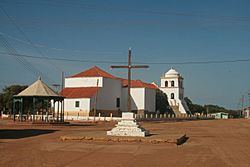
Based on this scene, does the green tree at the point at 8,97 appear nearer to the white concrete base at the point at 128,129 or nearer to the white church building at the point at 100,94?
the white church building at the point at 100,94

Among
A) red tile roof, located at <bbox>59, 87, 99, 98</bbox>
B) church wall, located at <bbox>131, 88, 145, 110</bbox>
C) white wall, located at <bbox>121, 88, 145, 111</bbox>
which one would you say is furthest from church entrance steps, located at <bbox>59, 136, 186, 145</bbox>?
church wall, located at <bbox>131, 88, 145, 110</bbox>

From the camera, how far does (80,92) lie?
213 feet

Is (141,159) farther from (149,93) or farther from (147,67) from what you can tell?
(149,93)

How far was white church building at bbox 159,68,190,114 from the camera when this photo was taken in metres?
86.3

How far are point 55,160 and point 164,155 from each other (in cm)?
378

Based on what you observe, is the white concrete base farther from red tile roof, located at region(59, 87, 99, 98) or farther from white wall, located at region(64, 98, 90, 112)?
red tile roof, located at region(59, 87, 99, 98)

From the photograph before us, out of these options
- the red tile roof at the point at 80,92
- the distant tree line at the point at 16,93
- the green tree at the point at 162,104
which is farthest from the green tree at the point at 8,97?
the green tree at the point at 162,104

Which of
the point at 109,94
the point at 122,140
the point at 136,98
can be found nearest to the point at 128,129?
the point at 122,140

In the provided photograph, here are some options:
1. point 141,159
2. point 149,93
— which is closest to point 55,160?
point 141,159

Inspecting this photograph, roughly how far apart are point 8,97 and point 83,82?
13.9 m

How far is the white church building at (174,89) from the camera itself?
86.3 m

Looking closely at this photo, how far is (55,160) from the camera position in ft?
35.6

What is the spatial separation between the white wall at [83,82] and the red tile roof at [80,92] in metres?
1.13

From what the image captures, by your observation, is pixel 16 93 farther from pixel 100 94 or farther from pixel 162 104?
pixel 162 104
